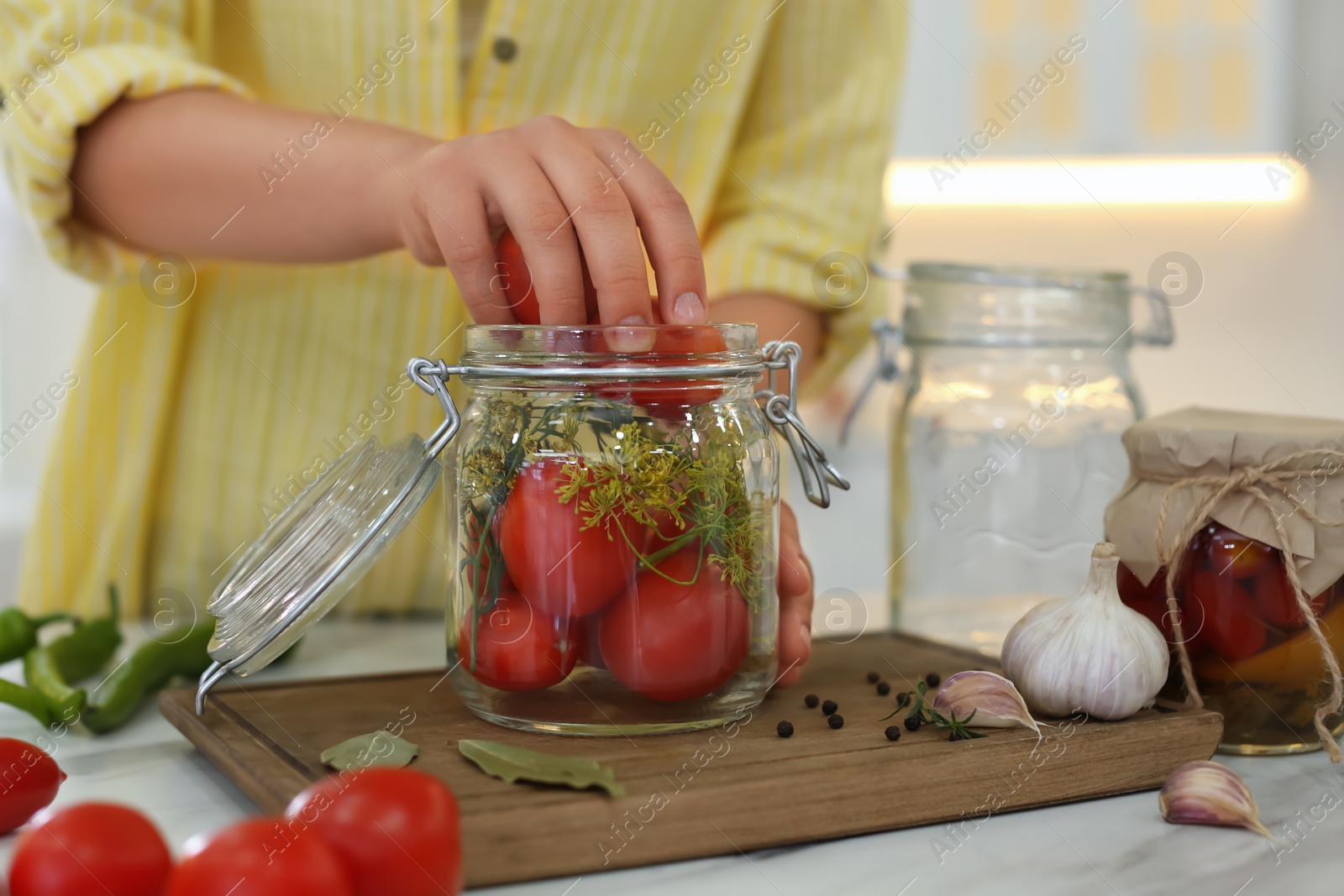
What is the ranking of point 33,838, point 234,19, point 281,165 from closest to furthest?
point 33,838 → point 281,165 → point 234,19

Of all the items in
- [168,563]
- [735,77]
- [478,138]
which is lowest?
[168,563]

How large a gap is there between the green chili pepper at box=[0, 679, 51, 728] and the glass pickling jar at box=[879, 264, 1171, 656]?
1.95 feet

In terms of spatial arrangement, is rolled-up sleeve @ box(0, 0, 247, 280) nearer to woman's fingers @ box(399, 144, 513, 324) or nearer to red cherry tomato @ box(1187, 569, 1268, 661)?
woman's fingers @ box(399, 144, 513, 324)

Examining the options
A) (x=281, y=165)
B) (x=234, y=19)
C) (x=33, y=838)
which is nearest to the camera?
(x=33, y=838)

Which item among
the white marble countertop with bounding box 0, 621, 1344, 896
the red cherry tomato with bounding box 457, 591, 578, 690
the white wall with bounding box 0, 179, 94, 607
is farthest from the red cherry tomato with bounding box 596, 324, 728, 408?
the white wall with bounding box 0, 179, 94, 607

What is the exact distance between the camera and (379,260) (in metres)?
1.04

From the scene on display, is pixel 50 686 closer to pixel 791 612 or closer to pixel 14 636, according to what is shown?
pixel 14 636

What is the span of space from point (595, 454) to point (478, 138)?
0.19 metres

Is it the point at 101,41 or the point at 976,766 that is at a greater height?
the point at 101,41

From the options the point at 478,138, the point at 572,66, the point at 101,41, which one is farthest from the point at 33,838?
the point at 572,66

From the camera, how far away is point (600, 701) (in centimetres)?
A: 58

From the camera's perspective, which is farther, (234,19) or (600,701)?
(234,19)

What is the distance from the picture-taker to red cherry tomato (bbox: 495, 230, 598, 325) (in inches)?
24.2

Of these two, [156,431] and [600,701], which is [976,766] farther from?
[156,431]
